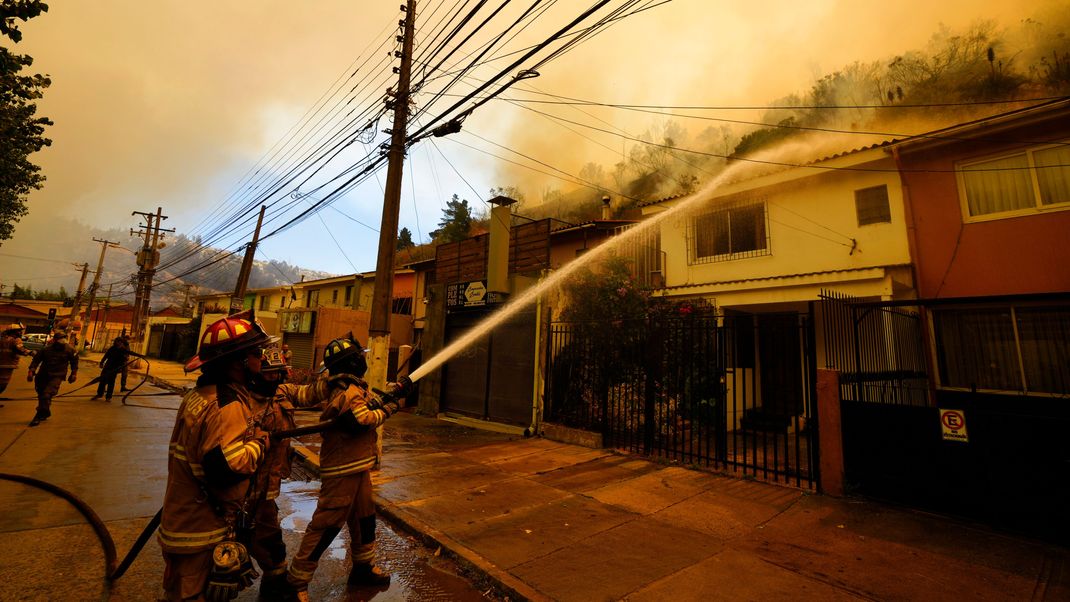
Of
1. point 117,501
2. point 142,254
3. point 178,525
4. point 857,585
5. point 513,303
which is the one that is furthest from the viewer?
point 142,254

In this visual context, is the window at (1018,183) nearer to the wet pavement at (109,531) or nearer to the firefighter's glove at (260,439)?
the wet pavement at (109,531)

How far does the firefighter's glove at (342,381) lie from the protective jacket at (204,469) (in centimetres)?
122

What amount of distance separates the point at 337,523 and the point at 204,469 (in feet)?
4.61

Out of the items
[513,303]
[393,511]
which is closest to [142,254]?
[513,303]

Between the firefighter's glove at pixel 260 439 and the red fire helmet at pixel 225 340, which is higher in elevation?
the red fire helmet at pixel 225 340

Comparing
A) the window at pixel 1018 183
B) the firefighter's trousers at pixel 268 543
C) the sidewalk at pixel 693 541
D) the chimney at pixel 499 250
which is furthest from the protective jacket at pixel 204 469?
the window at pixel 1018 183

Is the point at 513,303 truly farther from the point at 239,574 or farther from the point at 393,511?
the point at 239,574

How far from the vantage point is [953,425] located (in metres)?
4.85

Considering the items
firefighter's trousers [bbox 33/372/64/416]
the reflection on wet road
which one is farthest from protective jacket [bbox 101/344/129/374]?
the reflection on wet road

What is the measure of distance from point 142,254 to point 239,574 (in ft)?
131

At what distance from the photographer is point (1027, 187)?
857cm

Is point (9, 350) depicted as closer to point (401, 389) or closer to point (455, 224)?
point (401, 389)

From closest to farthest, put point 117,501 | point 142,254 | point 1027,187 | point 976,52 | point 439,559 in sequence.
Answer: point 439,559 → point 117,501 → point 1027,187 → point 976,52 → point 142,254

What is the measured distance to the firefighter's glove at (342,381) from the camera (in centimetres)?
360
